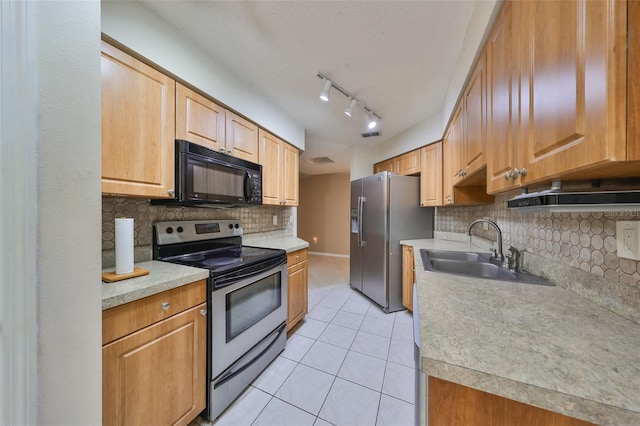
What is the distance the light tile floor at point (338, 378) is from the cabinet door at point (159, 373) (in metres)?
0.29

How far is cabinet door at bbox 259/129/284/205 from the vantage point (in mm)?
2178

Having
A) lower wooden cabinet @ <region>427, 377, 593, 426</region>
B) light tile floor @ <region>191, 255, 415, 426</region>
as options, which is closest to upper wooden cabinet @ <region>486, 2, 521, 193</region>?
lower wooden cabinet @ <region>427, 377, 593, 426</region>

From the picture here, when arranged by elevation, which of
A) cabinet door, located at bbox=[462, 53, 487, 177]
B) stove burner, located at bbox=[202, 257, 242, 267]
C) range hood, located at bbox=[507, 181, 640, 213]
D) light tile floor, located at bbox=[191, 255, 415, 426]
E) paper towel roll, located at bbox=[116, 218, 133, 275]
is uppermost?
cabinet door, located at bbox=[462, 53, 487, 177]

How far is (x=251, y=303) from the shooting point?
4.99 ft

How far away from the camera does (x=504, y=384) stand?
0.45 meters

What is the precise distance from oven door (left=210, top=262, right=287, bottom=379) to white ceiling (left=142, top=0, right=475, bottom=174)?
1.58 meters

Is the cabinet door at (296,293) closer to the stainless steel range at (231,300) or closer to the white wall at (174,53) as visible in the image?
the stainless steel range at (231,300)

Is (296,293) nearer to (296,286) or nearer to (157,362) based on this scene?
(296,286)

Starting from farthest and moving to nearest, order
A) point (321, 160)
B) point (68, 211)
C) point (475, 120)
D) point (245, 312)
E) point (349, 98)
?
point (321, 160) < point (349, 98) < point (245, 312) < point (475, 120) < point (68, 211)

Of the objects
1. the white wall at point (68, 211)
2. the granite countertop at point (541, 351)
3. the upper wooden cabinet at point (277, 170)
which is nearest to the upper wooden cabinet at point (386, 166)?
the upper wooden cabinet at point (277, 170)

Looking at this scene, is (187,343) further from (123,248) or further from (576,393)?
(576,393)

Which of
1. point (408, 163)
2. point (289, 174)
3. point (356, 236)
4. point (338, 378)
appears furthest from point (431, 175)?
point (338, 378)

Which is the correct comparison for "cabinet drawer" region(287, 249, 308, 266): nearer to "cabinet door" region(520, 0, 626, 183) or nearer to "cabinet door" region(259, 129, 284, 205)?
"cabinet door" region(259, 129, 284, 205)

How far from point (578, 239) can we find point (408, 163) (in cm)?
228
